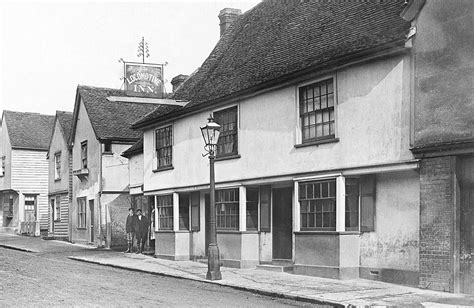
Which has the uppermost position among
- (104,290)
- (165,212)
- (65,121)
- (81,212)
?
(65,121)

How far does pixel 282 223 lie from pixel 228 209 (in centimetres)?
215

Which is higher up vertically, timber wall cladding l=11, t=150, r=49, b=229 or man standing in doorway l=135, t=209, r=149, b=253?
timber wall cladding l=11, t=150, r=49, b=229

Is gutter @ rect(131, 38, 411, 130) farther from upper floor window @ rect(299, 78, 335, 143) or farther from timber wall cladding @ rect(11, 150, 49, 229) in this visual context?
timber wall cladding @ rect(11, 150, 49, 229)

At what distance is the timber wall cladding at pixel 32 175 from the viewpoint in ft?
141

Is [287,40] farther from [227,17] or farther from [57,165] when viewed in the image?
[57,165]

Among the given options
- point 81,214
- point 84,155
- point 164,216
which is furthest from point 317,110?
point 81,214

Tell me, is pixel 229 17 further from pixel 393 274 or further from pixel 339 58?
pixel 393 274

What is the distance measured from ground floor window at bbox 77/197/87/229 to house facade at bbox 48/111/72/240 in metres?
1.64

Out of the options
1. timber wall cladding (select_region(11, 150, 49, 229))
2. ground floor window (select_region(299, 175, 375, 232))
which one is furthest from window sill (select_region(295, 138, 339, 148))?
timber wall cladding (select_region(11, 150, 49, 229))

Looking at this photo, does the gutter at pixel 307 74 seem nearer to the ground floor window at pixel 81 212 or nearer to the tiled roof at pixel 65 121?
the ground floor window at pixel 81 212

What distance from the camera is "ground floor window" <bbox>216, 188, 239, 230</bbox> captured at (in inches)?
734

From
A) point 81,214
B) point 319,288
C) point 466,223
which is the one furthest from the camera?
point 81,214

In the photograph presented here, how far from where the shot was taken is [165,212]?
22891 mm

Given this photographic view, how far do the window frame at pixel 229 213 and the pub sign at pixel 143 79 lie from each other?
423 cm
